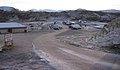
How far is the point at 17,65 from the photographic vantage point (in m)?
19.1

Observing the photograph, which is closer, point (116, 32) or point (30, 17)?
point (116, 32)

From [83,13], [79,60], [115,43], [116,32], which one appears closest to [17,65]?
[79,60]

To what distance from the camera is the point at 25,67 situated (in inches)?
720

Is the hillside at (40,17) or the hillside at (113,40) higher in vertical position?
the hillside at (113,40)

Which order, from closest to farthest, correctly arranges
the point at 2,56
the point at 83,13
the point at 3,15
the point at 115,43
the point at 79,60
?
the point at 79,60, the point at 2,56, the point at 115,43, the point at 3,15, the point at 83,13

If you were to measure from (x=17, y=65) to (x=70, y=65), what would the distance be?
4.49 m

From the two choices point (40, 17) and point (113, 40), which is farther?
point (40, 17)

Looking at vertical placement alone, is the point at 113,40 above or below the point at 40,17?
above


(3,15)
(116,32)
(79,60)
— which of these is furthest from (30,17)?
(79,60)

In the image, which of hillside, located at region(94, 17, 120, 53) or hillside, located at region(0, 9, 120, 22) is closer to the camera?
hillside, located at region(94, 17, 120, 53)

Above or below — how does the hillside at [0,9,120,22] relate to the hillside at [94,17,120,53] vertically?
below

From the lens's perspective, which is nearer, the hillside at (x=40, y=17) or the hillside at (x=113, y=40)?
the hillside at (x=113, y=40)

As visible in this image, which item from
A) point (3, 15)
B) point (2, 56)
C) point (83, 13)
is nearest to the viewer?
point (2, 56)

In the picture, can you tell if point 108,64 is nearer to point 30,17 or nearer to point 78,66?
point 78,66
